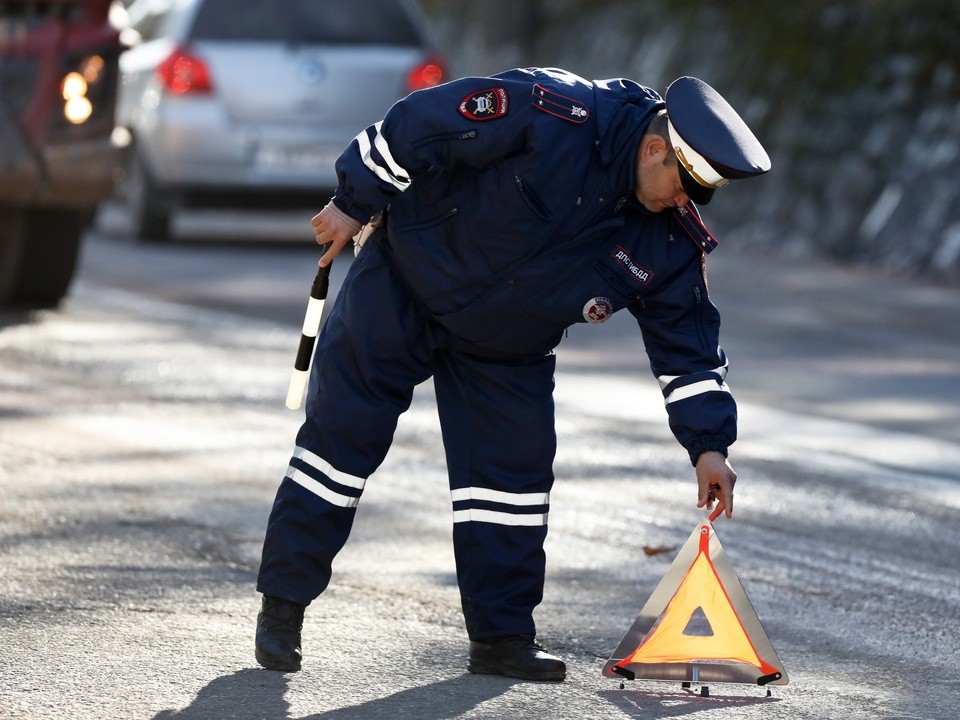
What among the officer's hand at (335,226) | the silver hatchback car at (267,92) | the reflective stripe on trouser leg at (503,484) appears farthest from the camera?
the silver hatchback car at (267,92)

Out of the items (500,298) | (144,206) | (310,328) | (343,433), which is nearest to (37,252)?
(144,206)

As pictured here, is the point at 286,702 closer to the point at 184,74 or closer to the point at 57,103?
the point at 57,103

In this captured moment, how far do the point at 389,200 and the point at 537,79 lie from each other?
409mm

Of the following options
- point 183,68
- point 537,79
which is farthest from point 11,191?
point 537,79

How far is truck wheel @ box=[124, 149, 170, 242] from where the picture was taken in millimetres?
13062

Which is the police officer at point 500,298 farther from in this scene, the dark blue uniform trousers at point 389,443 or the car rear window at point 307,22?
the car rear window at point 307,22

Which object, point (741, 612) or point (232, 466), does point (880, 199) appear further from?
point (741, 612)

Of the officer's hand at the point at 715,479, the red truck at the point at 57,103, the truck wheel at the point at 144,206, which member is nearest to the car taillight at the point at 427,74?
the truck wheel at the point at 144,206

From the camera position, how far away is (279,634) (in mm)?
4238

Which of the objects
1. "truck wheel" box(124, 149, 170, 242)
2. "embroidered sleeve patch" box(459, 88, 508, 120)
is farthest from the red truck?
"embroidered sleeve patch" box(459, 88, 508, 120)

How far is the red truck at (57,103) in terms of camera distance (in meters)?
8.49

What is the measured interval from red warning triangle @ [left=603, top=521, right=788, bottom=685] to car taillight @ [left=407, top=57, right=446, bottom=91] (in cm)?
865

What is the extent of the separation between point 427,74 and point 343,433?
8672mm

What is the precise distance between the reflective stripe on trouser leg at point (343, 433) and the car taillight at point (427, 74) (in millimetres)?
8460
